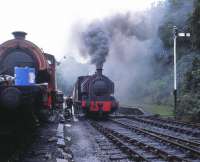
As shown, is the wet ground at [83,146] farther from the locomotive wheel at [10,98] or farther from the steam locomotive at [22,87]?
the locomotive wheel at [10,98]

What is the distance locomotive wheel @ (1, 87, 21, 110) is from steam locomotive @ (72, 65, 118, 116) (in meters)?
14.2

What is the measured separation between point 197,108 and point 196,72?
13.4 ft

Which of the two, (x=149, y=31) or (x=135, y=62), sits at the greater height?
(x=149, y=31)

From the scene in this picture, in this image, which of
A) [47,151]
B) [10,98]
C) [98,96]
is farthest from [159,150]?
[98,96]

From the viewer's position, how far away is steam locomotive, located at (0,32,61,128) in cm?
852

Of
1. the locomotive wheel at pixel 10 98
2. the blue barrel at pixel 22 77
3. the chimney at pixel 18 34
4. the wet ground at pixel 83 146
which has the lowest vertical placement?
the wet ground at pixel 83 146

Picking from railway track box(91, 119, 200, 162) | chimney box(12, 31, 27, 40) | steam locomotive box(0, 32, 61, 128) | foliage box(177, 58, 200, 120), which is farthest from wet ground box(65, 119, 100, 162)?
foliage box(177, 58, 200, 120)

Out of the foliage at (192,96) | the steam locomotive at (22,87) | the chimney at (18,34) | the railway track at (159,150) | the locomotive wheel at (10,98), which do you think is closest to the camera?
the locomotive wheel at (10,98)

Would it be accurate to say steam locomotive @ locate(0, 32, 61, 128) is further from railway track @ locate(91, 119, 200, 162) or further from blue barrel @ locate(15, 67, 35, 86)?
railway track @ locate(91, 119, 200, 162)

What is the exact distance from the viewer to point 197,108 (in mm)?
20594

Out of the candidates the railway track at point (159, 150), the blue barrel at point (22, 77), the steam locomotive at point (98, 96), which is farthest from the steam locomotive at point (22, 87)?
the steam locomotive at point (98, 96)

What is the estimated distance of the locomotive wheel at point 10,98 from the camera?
8383 millimetres

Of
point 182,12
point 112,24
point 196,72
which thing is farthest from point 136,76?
point 196,72

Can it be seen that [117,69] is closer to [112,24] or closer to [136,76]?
[136,76]
